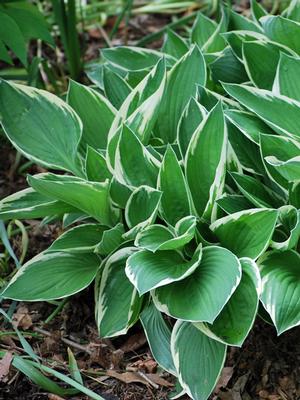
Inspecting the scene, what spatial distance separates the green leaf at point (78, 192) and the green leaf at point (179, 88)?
0.30m

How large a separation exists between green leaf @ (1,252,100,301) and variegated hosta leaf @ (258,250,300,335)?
1.38 feet

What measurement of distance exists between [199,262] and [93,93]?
1.90 feet

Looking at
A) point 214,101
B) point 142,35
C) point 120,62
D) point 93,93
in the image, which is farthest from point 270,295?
point 142,35

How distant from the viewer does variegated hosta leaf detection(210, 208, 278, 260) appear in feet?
4.75

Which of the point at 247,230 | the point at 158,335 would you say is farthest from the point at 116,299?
the point at 247,230

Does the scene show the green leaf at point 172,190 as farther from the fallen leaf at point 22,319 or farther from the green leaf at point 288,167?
the fallen leaf at point 22,319

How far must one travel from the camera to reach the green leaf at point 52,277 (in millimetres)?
1608

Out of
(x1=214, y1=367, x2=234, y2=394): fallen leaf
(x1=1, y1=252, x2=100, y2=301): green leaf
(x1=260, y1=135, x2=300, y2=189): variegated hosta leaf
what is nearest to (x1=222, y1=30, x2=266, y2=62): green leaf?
(x1=260, y1=135, x2=300, y2=189): variegated hosta leaf

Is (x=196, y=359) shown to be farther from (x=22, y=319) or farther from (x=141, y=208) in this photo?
(x=22, y=319)

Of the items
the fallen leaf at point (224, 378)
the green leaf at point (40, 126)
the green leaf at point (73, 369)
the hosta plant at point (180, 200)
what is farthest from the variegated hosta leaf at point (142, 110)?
the fallen leaf at point (224, 378)

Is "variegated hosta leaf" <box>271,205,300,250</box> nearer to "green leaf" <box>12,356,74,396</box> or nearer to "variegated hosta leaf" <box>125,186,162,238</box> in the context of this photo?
"variegated hosta leaf" <box>125,186,162,238</box>

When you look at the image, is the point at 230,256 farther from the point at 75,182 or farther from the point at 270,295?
the point at 75,182

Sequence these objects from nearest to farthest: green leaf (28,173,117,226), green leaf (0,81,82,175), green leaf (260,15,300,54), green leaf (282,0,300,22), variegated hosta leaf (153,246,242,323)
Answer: variegated hosta leaf (153,246,242,323) < green leaf (28,173,117,226) < green leaf (0,81,82,175) < green leaf (260,15,300,54) < green leaf (282,0,300,22)

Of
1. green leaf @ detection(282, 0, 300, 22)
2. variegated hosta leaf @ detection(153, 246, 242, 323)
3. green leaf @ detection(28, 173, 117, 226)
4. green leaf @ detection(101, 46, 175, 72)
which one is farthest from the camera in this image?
green leaf @ detection(101, 46, 175, 72)
